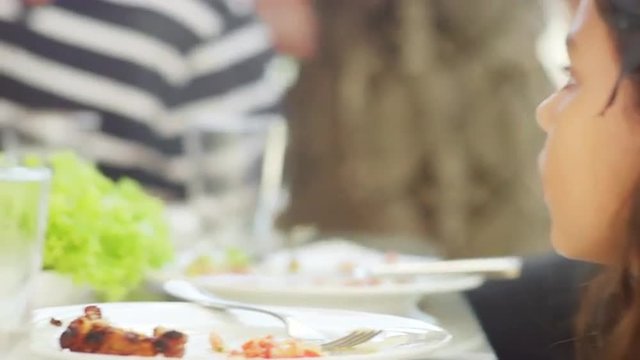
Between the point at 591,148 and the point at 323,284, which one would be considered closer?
the point at 591,148

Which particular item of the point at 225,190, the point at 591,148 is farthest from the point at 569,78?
the point at 225,190

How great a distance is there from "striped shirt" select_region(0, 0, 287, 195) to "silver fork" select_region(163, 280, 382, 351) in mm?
560

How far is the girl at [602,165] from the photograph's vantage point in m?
0.46

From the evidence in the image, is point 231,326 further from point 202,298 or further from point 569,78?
point 569,78

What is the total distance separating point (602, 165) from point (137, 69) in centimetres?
91

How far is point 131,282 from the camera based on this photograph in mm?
624

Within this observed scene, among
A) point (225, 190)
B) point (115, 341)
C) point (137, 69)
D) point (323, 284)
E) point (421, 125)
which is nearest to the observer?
point (115, 341)

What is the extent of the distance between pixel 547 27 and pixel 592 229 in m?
0.92

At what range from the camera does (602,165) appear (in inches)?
19.1

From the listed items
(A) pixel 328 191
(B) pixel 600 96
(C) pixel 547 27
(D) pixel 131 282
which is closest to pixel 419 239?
(A) pixel 328 191

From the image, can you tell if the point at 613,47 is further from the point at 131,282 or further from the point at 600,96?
the point at 131,282

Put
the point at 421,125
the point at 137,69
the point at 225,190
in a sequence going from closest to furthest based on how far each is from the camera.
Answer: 1. the point at 225,190
2. the point at 137,69
3. the point at 421,125

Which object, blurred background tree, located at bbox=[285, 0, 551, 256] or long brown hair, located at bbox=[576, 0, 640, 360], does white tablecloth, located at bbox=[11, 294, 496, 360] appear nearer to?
long brown hair, located at bbox=[576, 0, 640, 360]

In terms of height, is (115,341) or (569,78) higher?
(569,78)
